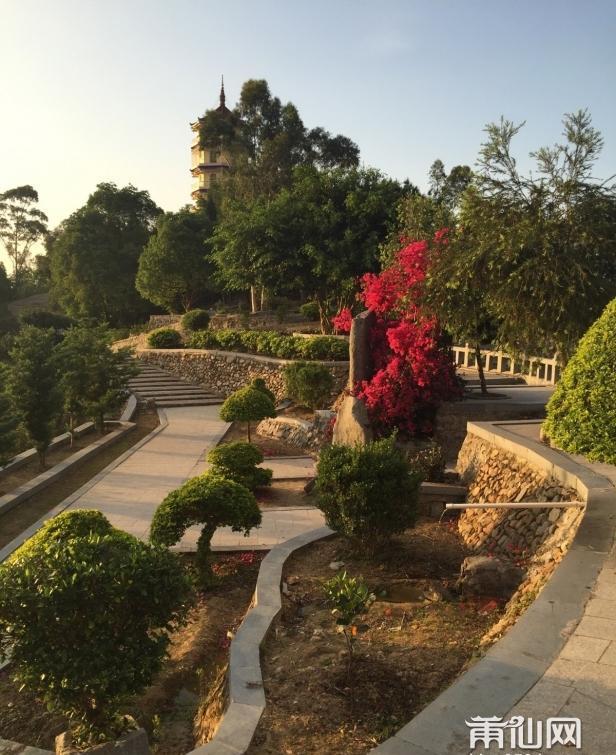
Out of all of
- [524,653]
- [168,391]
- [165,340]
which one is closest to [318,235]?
[168,391]

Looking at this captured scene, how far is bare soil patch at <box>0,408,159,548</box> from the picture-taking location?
33.6ft

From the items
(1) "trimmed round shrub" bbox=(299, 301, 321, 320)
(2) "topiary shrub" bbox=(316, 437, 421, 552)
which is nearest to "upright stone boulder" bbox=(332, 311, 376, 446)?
Answer: (2) "topiary shrub" bbox=(316, 437, 421, 552)

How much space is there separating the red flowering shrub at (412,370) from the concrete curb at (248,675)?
5.82 metres

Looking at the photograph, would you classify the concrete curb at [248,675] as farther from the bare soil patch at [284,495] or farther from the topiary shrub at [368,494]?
the bare soil patch at [284,495]

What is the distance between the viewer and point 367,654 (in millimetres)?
5254

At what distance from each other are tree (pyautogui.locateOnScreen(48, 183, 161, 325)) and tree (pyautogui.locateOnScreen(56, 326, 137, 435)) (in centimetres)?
2536

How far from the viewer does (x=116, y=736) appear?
13.3 ft

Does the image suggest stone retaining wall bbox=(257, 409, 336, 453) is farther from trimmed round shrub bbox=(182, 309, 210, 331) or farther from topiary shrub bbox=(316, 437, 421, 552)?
trimmed round shrub bbox=(182, 309, 210, 331)

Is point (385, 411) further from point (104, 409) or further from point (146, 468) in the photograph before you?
point (104, 409)

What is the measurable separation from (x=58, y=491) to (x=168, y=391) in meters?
13.1

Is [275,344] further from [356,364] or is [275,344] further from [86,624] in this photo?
[86,624]

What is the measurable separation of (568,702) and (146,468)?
1175 centimetres

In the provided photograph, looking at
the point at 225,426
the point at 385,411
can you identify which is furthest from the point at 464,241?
the point at 225,426

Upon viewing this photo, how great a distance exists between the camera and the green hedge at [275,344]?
19.7 metres
